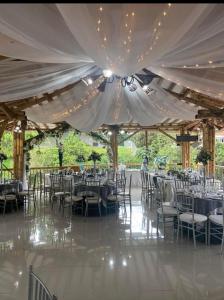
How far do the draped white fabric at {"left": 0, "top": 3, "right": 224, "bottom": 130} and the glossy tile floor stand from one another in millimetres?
2425

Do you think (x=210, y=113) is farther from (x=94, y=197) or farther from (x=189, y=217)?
(x=94, y=197)

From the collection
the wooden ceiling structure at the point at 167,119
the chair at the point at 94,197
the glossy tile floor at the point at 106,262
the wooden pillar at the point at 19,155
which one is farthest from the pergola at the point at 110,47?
the wooden pillar at the point at 19,155

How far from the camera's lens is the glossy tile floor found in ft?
11.2

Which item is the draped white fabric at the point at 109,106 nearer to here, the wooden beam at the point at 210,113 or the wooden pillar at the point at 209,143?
the wooden beam at the point at 210,113

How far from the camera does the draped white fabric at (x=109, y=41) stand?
182 centimetres

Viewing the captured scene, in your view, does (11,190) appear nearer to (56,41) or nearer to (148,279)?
(148,279)

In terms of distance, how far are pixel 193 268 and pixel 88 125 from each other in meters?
4.08

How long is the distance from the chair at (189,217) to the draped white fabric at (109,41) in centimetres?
218

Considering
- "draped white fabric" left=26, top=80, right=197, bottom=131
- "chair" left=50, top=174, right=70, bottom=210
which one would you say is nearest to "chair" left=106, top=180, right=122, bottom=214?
"chair" left=50, top=174, right=70, bottom=210

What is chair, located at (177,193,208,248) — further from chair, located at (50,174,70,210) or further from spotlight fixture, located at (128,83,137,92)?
chair, located at (50,174,70,210)

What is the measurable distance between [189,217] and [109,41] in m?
3.75

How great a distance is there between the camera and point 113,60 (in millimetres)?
2477

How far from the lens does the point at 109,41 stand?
83.7 inches

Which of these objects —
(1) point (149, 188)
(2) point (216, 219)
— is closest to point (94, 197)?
(1) point (149, 188)
